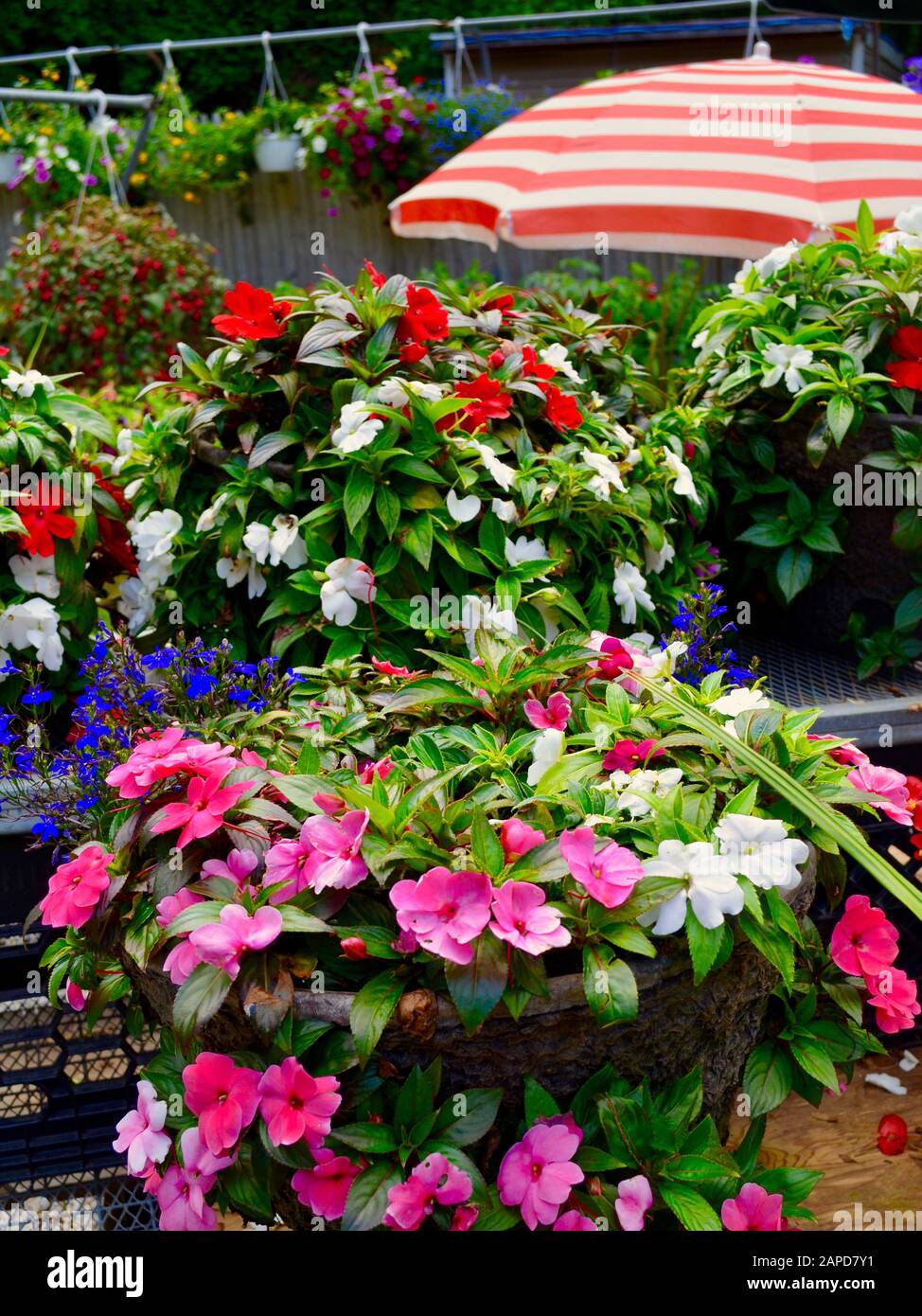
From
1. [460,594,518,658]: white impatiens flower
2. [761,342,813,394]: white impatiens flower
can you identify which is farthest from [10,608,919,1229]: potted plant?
[761,342,813,394]: white impatiens flower

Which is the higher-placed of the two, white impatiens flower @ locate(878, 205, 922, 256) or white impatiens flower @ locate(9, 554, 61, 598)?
white impatiens flower @ locate(878, 205, 922, 256)

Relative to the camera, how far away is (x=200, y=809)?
1.41 m

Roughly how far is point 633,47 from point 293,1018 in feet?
40.3

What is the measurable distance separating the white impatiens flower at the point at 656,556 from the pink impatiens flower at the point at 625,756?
0.75m

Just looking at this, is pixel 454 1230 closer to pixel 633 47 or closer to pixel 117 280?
pixel 117 280

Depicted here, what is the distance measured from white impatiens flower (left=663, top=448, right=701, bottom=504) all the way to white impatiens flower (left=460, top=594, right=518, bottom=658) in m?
0.53

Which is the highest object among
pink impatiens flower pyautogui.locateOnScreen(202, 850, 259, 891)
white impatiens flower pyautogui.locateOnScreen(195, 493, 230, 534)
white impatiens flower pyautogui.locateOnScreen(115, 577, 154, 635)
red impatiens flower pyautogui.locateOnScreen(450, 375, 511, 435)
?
red impatiens flower pyautogui.locateOnScreen(450, 375, 511, 435)

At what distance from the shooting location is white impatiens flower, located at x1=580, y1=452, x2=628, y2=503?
2.06m

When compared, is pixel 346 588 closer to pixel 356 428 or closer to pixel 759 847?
pixel 356 428

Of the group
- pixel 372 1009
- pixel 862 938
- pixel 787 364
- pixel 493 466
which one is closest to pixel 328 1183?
pixel 372 1009

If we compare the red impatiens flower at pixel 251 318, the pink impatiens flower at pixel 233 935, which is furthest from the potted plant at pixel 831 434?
the pink impatiens flower at pixel 233 935

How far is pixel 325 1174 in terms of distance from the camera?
1306mm

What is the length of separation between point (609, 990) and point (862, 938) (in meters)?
0.44

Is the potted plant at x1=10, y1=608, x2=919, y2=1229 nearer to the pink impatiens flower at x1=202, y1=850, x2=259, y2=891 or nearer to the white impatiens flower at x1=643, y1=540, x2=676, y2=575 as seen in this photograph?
the pink impatiens flower at x1=202, y1=850, x2=259, y2=891
